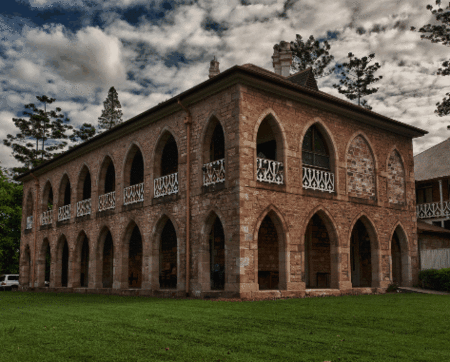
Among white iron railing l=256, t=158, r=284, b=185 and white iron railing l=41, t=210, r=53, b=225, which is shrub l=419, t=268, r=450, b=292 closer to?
white iron railing l=256, t=158, r=284, b=185

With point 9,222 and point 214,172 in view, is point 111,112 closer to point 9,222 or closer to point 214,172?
point 9,222

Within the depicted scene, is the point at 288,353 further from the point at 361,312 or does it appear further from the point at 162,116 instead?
the point at 162,116

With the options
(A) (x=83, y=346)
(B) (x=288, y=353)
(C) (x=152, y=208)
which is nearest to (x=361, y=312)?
(B) (x=288, y=353)

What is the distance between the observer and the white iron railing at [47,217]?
28.0 metres

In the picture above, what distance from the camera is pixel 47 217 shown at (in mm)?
28344

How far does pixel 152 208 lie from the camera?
18.9 m

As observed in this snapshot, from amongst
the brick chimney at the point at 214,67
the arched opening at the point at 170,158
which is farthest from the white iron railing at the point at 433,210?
the arched opening at the point at 170,158

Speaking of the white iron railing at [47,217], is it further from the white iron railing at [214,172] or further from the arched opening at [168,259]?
the white iron railing at [214,172]

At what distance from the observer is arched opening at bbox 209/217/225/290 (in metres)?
18.1

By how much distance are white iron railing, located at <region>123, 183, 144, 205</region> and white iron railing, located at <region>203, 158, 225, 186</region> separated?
4.43 meters

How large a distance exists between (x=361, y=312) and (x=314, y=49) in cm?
2951

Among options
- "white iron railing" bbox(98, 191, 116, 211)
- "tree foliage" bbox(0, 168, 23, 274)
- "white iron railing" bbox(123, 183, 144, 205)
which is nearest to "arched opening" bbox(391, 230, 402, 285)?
"white iron railing" bbox(123, 183, 144, 205)

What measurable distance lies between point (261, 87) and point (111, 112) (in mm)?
37209

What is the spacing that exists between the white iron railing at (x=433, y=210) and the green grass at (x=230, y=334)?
16.5 m
